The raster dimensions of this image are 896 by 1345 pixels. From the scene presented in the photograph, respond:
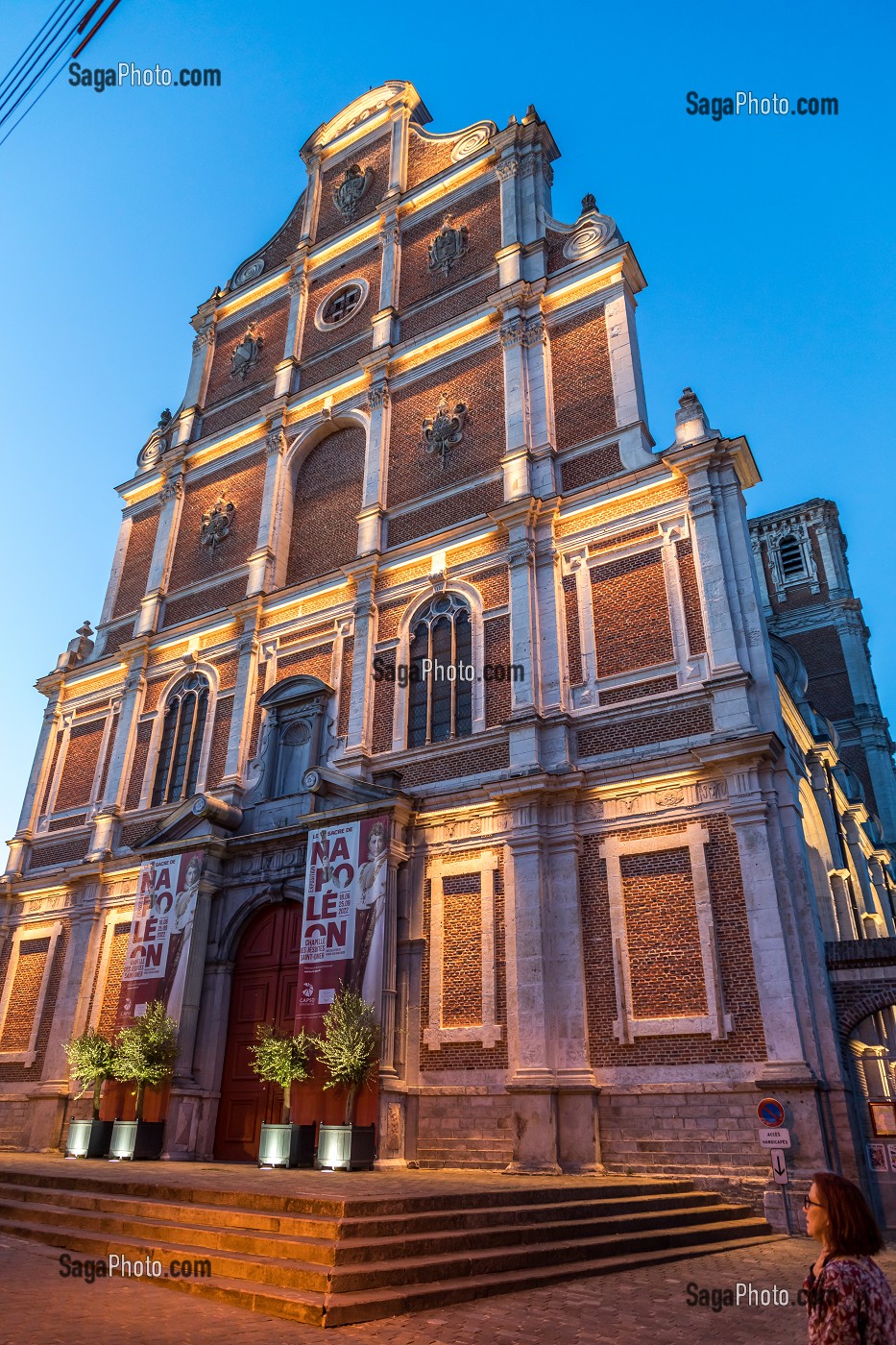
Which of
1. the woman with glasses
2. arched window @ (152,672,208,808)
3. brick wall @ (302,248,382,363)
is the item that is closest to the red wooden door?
arched window @ (152,672,208,808)

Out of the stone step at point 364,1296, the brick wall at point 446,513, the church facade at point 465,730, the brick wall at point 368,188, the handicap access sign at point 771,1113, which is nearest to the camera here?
the stone step at point 364,1296

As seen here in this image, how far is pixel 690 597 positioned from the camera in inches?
578

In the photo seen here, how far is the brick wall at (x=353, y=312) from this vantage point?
23.5 m

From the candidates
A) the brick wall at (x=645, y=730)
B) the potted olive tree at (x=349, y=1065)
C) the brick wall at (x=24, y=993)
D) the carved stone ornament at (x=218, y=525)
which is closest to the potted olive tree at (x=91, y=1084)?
the brick wall at (x=24, y=993)

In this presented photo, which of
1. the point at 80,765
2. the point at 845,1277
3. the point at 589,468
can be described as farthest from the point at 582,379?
the point at 845,1277

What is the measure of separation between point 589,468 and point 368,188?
46.2 ft

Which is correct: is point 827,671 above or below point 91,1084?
above

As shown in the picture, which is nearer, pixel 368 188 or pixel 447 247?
pixel 447 247

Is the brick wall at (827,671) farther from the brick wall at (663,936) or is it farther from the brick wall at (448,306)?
the brick wall at (663,936)

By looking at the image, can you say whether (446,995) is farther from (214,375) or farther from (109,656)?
(214,375)

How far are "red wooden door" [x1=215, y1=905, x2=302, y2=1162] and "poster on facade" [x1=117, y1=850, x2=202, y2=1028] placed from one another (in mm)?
1083

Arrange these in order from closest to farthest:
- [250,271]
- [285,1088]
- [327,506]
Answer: [285,1088] → [327,506] → [250,271]

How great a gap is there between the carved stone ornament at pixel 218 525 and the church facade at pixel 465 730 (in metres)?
0.08
